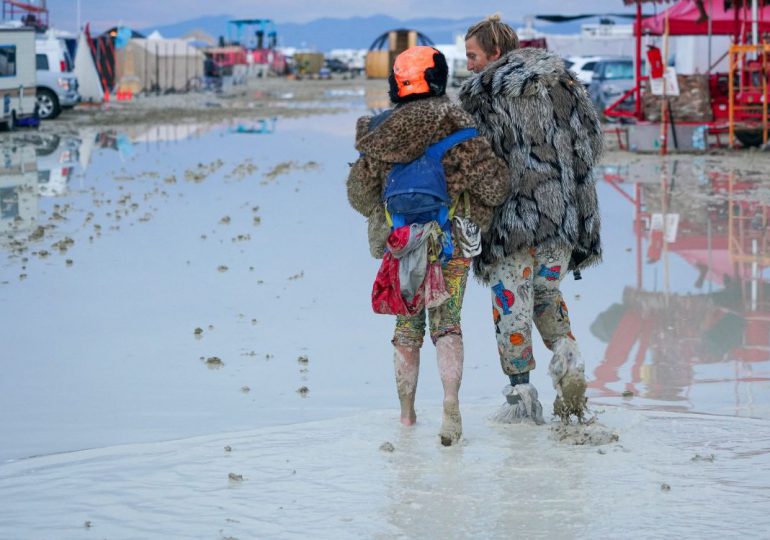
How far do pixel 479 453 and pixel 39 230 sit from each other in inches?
→ 305

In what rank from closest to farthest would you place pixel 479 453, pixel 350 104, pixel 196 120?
pixel 479 453, pixel 196 120, pixel 350 104

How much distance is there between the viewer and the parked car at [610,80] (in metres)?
29.2

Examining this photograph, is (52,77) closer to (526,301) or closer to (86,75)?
(86,75)

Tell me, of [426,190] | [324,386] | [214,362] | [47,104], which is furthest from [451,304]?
[47,104]

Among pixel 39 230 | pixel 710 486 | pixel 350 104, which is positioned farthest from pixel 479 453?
pixel 350 104

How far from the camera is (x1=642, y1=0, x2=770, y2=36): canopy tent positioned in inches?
901

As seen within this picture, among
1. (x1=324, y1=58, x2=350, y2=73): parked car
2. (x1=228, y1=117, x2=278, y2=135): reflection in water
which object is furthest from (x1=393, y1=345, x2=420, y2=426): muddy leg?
(x1=324, y1=58, x2=350, y2=73): parked car

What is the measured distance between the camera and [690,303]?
8.33 meters

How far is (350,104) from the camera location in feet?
145

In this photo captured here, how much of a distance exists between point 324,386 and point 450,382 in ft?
4.53

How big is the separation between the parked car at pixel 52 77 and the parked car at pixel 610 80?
42.9ft

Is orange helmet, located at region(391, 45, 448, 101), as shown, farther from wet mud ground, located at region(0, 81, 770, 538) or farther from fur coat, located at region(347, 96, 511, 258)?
wet mud ground, located at region(0, 81, 770, 538)

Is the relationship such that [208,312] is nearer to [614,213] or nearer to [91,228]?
[91,228]

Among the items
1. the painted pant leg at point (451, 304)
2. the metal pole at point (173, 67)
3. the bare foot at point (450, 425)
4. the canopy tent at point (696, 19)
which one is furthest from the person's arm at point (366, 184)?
the metal pole at point (173, 67)
